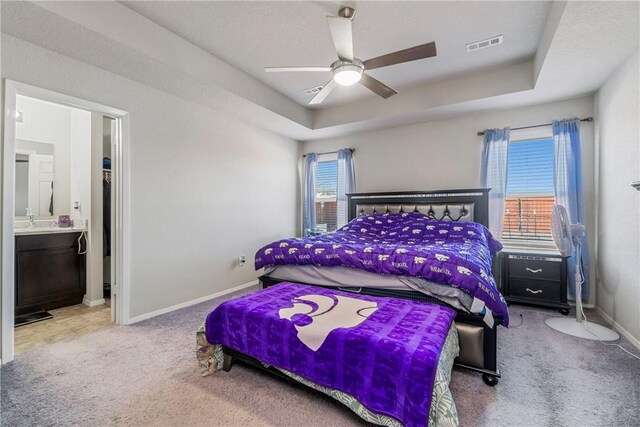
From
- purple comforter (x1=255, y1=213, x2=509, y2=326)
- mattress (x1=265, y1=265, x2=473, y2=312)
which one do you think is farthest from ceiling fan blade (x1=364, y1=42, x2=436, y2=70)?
mattress (x1=265, y1=265, x2=473, y2=312)

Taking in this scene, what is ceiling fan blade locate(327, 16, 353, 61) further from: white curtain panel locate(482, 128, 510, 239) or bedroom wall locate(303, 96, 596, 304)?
white curtain panel locate(482, 128, 510, 239)

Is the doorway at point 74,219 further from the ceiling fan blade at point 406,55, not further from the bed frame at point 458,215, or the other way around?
the ceiling fan blade at point 406,55

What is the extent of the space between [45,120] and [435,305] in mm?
5380

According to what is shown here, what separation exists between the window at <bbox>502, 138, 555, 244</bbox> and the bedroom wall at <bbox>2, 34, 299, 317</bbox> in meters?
3.79

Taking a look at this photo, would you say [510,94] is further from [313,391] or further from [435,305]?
[313,391]

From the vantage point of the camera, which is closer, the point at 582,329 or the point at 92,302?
the point at 582,329

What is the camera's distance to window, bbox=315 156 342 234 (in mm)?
5457

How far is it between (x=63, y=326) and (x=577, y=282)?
5531 mm

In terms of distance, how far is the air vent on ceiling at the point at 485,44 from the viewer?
9.39 feet

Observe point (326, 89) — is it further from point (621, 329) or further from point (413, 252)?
point (621, 329)

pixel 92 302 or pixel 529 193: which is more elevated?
pixel 529 193

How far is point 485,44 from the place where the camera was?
2955 mm

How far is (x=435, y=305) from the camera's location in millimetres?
2037

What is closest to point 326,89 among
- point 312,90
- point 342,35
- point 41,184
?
point 342,35
